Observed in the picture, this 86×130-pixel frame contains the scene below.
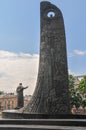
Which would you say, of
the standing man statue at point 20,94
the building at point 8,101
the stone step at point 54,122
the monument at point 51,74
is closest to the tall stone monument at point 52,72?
the monument at point 51,74

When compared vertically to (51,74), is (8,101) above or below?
above

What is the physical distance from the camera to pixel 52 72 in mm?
15555

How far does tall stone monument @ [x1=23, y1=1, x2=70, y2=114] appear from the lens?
49.7 ft

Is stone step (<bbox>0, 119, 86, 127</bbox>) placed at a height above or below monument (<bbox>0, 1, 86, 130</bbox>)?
below

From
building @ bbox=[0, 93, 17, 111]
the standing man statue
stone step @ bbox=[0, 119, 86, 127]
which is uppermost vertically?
building @ bbox=[0, 93, 17, 111]

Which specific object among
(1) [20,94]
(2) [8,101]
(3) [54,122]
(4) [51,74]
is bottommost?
(3) [54,122]

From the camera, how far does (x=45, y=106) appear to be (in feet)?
49.6

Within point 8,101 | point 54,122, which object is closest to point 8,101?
point 8,101

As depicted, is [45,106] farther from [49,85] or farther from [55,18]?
[55,18]

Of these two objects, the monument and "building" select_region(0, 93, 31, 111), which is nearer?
the monument

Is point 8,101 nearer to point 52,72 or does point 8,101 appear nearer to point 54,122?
point 52,72

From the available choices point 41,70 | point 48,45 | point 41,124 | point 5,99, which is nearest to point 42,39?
point 48,45

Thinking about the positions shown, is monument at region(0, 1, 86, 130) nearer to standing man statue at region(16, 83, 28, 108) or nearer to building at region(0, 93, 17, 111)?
standing man statue at region(16, 83, 28, 108)

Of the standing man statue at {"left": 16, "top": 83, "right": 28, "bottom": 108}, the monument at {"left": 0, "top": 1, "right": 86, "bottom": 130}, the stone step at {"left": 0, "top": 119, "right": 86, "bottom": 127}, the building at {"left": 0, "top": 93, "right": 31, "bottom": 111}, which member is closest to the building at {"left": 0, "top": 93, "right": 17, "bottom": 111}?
the building at {"left": 0, "top": 93, "right": 31, "bottom": 111}
